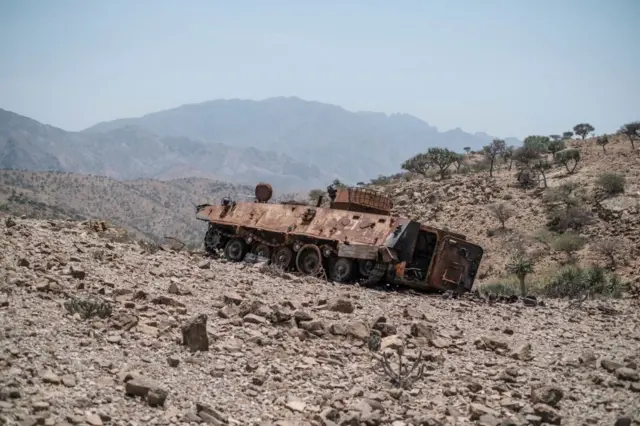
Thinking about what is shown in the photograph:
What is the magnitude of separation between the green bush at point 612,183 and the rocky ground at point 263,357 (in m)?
20.1

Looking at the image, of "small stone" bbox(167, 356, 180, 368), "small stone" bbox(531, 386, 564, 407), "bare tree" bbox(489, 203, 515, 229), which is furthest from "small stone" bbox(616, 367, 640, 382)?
"bare tree" bbox(489, 203, 515, 229)

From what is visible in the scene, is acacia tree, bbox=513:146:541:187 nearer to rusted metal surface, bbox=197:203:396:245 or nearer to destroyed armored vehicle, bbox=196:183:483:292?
destroyed armored vehicle, bbox=196:183:483:292

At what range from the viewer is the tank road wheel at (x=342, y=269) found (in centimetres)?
1609

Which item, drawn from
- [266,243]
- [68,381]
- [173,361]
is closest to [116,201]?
[266,243]

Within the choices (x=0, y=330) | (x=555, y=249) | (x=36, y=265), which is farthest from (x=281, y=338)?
(x=555, y=249)

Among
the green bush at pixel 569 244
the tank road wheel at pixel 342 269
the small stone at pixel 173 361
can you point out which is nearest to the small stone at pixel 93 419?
the small stone at pixel 173 361

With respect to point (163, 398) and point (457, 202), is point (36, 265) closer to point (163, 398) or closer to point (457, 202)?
point (163, 398)

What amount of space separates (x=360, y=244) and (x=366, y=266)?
641 mm

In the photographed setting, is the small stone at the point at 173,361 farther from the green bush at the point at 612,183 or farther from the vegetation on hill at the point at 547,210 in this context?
the green bush at the point at 612,183

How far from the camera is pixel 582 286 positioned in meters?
18.9

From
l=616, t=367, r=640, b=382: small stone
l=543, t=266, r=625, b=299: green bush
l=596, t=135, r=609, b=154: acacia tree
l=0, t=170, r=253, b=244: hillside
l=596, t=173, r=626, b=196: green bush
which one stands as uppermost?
l=596, t=135, r=609, b=154: acacia tree

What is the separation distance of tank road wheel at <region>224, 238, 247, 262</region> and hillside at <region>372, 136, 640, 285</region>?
10244mm

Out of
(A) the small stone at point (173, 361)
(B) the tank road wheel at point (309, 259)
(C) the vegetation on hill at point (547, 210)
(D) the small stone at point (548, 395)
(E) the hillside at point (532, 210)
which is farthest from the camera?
(E) the hillside at point (532, 210)

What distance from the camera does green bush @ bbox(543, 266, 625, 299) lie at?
17438 millimetres
